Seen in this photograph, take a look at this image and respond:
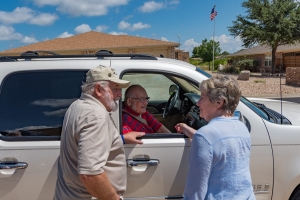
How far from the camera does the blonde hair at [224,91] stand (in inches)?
69.5

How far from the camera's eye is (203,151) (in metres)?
1.62

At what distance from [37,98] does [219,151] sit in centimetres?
148

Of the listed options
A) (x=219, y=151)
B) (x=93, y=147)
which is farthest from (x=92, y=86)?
(x=219, y=151)

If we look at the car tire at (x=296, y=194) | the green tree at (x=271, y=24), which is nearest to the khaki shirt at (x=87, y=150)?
the car tire at (x=296, y=194)

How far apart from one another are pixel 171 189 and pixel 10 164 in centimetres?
122

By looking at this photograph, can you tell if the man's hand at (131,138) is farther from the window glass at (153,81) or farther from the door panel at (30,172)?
the window glass at (153,81)

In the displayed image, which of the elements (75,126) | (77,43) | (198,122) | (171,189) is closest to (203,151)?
(75,126)

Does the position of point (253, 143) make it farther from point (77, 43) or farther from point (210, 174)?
point (77, 43)

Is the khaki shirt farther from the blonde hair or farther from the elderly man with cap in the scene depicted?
the blonde hair

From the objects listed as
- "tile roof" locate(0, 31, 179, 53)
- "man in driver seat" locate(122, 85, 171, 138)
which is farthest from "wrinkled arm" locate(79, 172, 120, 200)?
"tile roof" locate(0, 31, 179, 53)

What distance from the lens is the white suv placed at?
2279mm

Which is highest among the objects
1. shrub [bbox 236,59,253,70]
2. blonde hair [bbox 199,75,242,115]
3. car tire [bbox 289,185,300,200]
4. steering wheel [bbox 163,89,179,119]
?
shrub [bbox 236,59,253,70]

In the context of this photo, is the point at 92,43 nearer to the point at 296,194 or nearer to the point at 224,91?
the point at 296,194

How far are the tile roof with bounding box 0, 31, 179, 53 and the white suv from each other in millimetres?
20170
